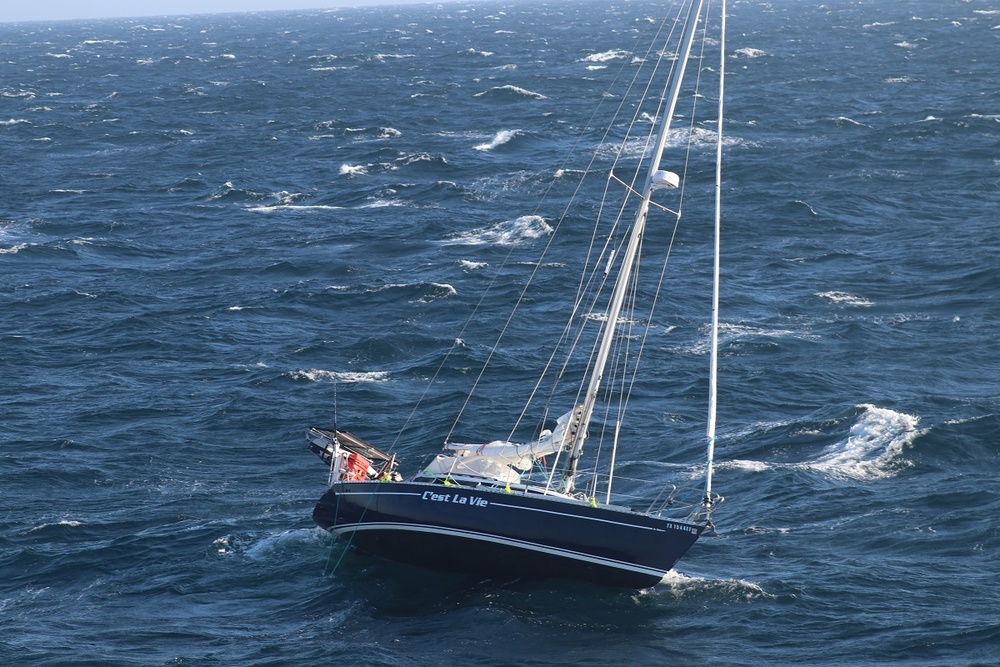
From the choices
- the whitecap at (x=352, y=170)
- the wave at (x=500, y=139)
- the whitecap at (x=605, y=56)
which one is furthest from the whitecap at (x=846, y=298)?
the whitecap at (x=605, y=56)

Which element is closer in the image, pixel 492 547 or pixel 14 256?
pixel 492 547

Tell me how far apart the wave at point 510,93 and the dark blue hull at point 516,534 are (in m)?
111

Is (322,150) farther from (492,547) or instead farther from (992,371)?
(492,547)

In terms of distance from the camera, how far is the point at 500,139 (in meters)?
118

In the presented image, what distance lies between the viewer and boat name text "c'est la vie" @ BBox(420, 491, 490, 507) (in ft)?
121

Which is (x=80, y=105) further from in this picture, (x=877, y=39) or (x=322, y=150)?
(x=877, y=39)

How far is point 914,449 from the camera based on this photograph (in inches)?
1901

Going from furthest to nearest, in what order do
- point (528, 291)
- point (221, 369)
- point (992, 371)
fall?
point (528, 291) → point (221, 369) → point (992, 371)

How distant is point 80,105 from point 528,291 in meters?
99.1

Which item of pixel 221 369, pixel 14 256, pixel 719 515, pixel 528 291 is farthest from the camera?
pixel 14 256

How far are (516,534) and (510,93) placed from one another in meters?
117

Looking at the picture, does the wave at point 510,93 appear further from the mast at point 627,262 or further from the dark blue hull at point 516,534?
the dark blue hull at point 516,534

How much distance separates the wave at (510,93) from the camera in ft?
483

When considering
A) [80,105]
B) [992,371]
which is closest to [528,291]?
[992,371]
